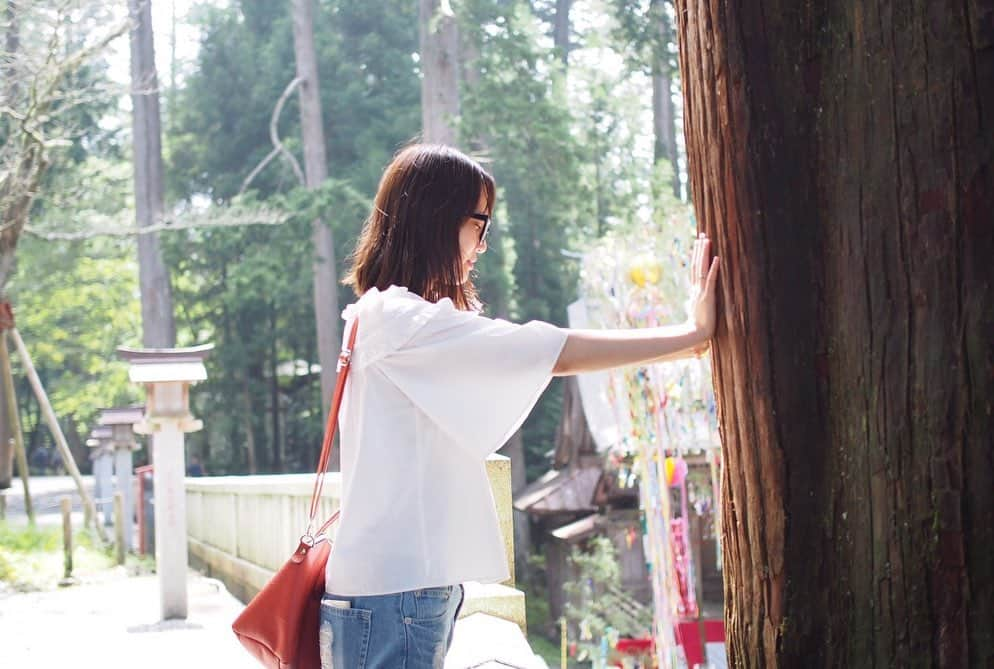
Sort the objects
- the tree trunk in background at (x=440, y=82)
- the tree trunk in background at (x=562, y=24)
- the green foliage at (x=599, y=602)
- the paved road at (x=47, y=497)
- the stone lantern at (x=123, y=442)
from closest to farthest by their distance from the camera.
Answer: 1. the green foliage at (x=599, y=602)
2. the stone lantern at (x=123, y=442)
3. the tree trunk in background at (x=440, y=82)
4. the paved road at (x=47, y=497)
5. the tree trunk in background at (x=562, y=24)

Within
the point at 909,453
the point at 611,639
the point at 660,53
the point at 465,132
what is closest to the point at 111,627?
the point at 611,639

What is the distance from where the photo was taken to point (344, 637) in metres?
2.00

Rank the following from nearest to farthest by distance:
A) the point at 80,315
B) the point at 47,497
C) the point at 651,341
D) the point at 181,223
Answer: the point at 651,341 → the point at 181,223 → the point at 47,497 → the point at 80,315

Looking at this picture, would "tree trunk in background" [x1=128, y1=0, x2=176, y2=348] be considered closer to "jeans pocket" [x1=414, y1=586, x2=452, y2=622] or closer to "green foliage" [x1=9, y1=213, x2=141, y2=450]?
"green foliage" [x1=9, y1=213, x2=141, y2=450]

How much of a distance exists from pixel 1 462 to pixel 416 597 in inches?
512

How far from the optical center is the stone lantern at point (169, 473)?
7.67m

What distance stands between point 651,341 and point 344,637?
712mm

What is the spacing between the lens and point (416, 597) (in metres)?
1.98

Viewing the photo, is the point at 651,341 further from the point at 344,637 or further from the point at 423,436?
the point at 344,637

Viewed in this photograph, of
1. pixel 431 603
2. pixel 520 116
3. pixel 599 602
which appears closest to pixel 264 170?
pixel 520 116

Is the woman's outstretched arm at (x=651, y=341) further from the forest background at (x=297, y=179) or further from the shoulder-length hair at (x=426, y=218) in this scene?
the forest background at (x=297, y=179)

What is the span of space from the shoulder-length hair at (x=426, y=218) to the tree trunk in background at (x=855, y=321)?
1.40ft

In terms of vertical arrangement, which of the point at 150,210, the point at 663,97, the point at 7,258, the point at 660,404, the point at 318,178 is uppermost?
the point at 663,97

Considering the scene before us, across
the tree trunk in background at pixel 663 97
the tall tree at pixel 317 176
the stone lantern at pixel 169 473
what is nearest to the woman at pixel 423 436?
the stone lantern at pixel 169 473
